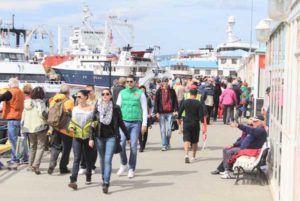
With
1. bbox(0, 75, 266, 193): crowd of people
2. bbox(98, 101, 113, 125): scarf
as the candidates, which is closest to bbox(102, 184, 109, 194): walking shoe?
bbox(0, 75, 266, 193): crowd of people

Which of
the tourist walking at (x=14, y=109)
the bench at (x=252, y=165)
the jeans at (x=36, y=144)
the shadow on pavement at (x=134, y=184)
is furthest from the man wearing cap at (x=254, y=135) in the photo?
the tourist walking at (x=14, y=109)

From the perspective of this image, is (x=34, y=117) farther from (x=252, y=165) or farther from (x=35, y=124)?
(x=252, y=165)

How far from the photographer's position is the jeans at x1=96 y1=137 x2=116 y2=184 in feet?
26.2

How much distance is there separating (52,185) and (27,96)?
2.04 meters

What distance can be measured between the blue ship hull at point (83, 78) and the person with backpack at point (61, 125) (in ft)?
168

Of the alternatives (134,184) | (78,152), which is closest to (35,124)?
(78,152)

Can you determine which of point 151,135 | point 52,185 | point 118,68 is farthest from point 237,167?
point 118,68

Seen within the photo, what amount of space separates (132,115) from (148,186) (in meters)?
1.42

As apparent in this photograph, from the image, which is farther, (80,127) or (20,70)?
(20,70)

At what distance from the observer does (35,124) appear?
9.47 m

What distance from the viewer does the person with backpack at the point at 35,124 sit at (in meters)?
9.48

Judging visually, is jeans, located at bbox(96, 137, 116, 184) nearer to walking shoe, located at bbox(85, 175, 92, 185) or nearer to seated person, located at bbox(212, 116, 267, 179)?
walking shoe, located at bbox(85, 175, 92, 185)

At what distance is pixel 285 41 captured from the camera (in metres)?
7.05

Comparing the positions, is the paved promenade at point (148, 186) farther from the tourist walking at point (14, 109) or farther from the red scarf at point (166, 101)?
the red scarf at point (166, 101)
